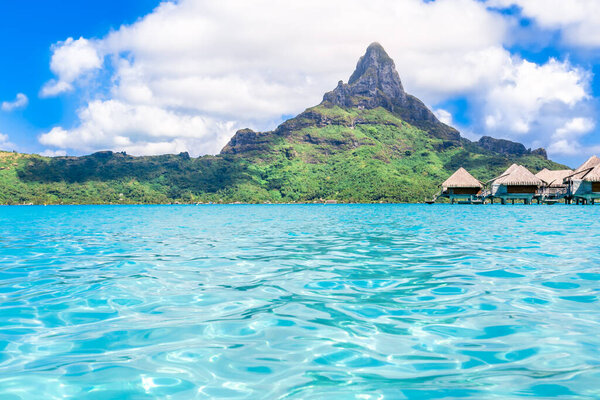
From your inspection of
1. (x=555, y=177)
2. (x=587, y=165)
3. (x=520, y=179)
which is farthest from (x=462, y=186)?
(x=555, y=177)

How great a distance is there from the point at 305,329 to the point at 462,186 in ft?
213

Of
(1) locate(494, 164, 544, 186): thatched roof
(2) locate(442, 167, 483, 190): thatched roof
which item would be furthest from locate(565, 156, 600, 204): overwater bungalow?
(2) locate(442, 167, 483, 190): thatched roof

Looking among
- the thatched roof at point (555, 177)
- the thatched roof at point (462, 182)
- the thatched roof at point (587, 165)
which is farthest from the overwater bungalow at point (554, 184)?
the thatched roof at point (462, 182)

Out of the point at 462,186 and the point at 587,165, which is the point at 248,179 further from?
the point at 587,165

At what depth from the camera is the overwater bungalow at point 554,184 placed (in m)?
61.4

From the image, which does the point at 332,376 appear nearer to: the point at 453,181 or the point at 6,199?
the point at 453,181

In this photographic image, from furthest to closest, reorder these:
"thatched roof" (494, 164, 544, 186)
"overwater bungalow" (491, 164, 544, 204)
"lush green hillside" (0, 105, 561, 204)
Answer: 1. "lush green hillside" (0, 105, 561, 204)
2. "overwater bungalow" (491, 164, 544, 204)
3. "thatched roof" (494, 164, 544, 186)

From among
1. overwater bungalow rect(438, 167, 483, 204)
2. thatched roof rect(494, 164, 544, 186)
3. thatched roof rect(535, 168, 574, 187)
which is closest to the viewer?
thatched roof rect(494, 164, 544, 186)

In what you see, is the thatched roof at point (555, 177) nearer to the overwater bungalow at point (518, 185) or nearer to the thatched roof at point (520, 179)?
the overwater bungalow at point (518, 185)

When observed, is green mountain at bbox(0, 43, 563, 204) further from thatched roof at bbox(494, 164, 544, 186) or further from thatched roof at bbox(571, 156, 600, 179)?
thatched roof at bbox(571, 156, 600, 179)

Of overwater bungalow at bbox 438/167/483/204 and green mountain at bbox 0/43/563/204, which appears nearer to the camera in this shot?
overwater bungalow at bbox 438/167/483/204

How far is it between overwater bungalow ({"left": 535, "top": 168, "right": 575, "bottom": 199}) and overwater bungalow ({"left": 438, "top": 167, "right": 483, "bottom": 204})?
954cm

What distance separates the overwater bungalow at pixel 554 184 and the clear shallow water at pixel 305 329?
2407 inches

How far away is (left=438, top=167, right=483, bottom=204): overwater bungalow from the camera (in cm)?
6412
